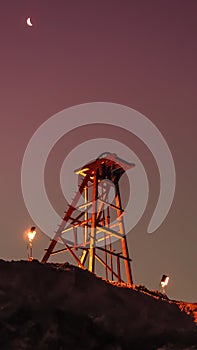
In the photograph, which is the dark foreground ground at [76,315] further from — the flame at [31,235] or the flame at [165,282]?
the flame at [165,282]

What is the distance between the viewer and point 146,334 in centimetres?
1666

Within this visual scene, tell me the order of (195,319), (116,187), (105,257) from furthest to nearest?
(116,187)
(105,257)
(195,319)

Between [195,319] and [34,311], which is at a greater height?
[195,319]

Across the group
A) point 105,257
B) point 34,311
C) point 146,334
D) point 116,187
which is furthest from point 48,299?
point 116,187

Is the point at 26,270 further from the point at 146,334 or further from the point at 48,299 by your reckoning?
the point at 146,334

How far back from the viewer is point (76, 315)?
52.1 feet

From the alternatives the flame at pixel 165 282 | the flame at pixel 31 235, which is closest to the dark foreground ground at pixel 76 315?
the flame at pixel 31 235

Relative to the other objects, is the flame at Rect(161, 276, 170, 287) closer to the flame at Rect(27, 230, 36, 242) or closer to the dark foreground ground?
the flame at Rect(27, 230, 36, 242)

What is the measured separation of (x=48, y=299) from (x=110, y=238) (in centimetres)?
1890

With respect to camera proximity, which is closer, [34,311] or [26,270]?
[34,311]

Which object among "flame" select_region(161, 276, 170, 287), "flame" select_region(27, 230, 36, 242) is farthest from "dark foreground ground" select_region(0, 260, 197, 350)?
"flame" select_region(161, 276, 170, 287)

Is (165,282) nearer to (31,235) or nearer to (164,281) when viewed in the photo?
(164,281)

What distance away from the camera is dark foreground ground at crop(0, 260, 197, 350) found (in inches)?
582

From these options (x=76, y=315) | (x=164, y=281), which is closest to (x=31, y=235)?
(x=164, y=281)
